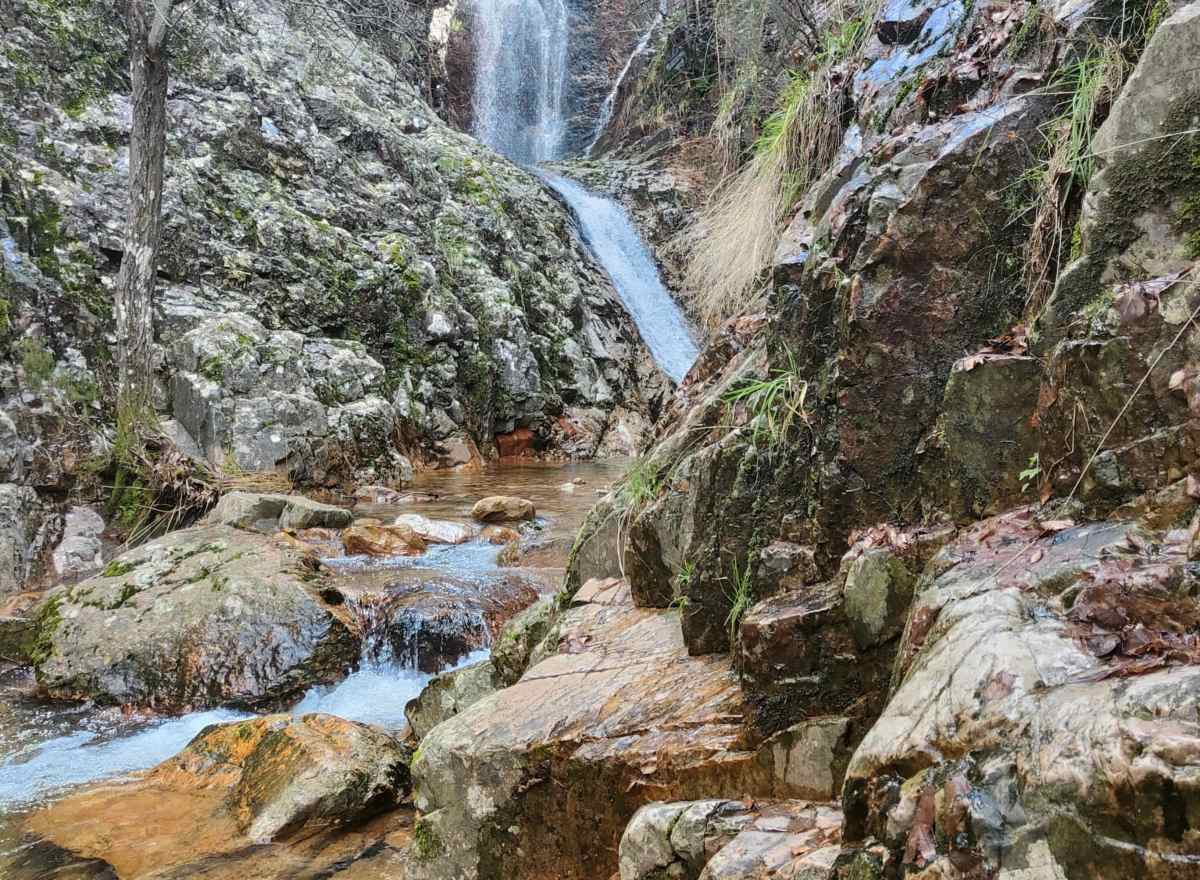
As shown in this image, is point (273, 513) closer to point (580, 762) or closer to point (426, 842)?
point (426, 842)

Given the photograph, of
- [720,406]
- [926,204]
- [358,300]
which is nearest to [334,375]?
[358,300]

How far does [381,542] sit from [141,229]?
3.99 metres

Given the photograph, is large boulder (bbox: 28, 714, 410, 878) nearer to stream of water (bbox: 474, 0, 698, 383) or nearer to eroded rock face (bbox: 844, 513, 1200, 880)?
→ eroded rock face (bbox: 844, 513, 1200, 880)

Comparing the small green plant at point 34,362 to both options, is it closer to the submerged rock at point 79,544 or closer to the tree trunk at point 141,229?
the tree trunk at point 141,229

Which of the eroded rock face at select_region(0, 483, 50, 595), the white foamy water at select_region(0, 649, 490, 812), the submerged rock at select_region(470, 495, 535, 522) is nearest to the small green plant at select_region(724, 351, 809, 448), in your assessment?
the white foamy water at select_region(0, 649, 490, 812)

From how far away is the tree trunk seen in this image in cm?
771

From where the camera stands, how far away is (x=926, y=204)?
257 cm

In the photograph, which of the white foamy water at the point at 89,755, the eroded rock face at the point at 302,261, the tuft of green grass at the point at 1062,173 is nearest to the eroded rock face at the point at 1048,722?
the tuft of green grass at the point at 1062,173

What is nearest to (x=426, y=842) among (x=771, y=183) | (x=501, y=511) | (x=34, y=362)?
(x=771, y=183)

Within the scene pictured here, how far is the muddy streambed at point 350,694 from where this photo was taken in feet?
13.3

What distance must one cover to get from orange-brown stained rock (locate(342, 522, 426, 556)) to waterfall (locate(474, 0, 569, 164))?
1701 centimetres

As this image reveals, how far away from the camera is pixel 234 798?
391 centimetres

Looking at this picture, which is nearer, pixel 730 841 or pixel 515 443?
pixel 730 841

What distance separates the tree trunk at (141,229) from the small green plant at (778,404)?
684 centimetres
